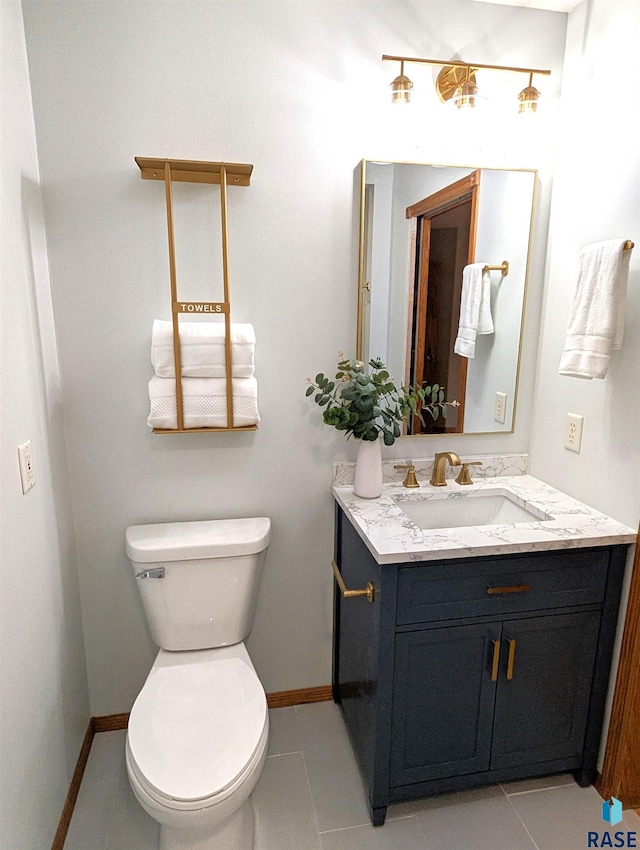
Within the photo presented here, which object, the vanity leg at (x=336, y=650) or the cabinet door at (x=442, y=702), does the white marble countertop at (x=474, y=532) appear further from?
the vanity leg at (x=336, y=650)

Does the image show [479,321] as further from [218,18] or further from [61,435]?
[61,435]

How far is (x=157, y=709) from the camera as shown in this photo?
143 centimetres

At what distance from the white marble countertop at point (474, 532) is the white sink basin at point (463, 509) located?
0.02m

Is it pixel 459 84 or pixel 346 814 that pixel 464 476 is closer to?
pixel 346 814

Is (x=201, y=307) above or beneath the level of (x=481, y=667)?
above

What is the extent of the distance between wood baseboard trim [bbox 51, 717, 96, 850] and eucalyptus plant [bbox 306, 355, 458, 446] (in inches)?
53.8

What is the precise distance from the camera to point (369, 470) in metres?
1.73

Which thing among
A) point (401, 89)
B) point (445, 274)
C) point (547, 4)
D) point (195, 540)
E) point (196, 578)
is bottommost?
point (196, 578)

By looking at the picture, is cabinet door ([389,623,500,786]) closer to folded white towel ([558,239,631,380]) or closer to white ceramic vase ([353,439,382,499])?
white ceramic vase ([353,439,382,499])

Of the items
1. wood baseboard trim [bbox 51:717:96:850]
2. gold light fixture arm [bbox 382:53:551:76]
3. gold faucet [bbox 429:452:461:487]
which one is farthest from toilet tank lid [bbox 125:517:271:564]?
gold light fixture arm [bbox 382:53:551:76]

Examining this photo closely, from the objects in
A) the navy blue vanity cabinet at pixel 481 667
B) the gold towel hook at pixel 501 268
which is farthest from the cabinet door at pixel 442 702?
the gold towel hook at pixel 501 268

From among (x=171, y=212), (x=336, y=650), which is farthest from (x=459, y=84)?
(x=336, y=650)

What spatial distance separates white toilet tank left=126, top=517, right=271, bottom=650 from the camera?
1619 mm

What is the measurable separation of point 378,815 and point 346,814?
111mm
